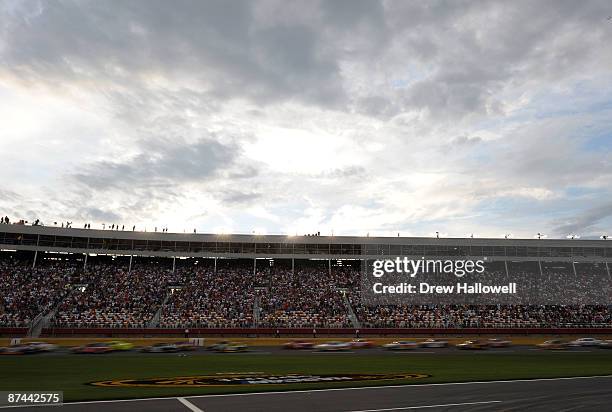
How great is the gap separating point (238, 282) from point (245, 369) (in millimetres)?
37190

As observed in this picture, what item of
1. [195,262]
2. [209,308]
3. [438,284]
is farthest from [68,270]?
[438,284]

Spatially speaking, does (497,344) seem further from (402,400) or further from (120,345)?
(120,345)

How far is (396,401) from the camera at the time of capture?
1593cm

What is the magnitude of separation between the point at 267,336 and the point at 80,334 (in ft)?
61.1

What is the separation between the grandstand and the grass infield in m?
16.4

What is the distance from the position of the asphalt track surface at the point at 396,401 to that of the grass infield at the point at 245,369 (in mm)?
1409

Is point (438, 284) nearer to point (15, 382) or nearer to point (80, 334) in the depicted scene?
point (80, 334)

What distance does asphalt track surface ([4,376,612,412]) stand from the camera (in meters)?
14.7

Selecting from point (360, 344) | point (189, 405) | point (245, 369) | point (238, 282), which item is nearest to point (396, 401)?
point (189, 405)

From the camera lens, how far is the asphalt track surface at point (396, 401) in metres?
14.7

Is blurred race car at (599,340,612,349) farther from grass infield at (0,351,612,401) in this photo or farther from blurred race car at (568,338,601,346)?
grass infield at (0,351,612,401)

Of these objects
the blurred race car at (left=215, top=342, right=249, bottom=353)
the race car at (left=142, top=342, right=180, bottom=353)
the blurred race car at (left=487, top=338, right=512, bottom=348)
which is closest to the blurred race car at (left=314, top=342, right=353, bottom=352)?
the blurred race car at (left=215, top=342, right=249, bottom=353)

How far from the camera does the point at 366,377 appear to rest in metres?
22.1

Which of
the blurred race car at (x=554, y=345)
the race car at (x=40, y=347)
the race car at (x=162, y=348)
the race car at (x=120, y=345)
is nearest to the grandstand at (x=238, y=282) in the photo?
the race car at (x=120, y=345)
